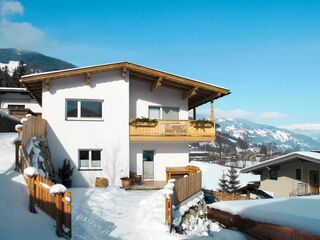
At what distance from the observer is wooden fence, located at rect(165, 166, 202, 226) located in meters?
11.5

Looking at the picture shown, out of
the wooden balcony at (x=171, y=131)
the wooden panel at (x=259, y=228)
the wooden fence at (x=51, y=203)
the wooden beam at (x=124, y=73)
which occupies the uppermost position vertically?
the wooden beam at (x=124, y=73)

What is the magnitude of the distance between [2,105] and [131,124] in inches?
922

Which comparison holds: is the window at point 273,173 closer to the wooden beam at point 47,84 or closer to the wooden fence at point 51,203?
the wooden beam at point 47,84

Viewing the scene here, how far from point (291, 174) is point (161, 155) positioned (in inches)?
425

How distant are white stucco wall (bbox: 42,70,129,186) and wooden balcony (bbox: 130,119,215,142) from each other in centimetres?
63

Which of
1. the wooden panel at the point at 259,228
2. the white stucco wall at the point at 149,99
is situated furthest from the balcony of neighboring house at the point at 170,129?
the wooden panel at the point at 259,228

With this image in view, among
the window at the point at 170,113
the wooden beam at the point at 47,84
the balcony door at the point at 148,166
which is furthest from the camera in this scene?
the window at the point at 170,113

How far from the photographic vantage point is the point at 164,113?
70.0 feet

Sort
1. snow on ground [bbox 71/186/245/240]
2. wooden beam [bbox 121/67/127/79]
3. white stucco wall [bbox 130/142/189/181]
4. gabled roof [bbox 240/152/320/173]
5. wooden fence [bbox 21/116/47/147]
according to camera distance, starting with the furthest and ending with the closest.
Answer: gabled roof [bbox 240/152/320/173]
white stucco wall [bbox 130/142/189/181]
wooden beam [bbox 121/67/127/79]
wooden fence [bbox 21/116/47/147]
snow on ground [bbox 71/186/245/240]

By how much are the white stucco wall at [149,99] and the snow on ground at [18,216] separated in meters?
10.9

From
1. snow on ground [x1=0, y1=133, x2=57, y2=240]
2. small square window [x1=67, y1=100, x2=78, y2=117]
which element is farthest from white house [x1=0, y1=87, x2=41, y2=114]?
snow on ground [x1=0, y1=133, x2=57, y2=240]

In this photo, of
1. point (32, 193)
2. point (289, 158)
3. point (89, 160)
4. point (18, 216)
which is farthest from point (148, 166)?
point (18, 216)

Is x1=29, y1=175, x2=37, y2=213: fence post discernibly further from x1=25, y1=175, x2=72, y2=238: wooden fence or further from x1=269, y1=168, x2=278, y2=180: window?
x1=269, y1=168, x2=278, y2=180: window

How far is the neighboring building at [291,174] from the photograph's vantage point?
23953mm
